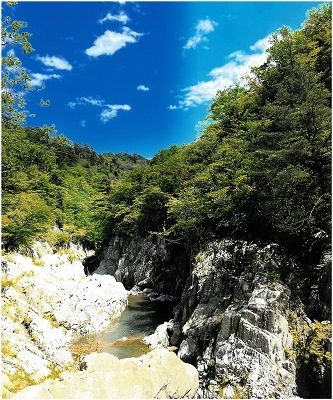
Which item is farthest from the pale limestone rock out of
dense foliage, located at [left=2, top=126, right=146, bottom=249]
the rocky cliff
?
dense foliage, located at [left=2, top=126, right=146, bottom=249]

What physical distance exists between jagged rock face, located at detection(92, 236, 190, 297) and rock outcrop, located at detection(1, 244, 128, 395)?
233 inches

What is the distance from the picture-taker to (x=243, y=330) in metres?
12.6

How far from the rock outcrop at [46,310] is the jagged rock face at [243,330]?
6013 millimetres

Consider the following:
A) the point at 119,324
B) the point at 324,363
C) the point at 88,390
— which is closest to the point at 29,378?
the point at 88,390

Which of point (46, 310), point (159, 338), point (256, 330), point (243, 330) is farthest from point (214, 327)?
point (46, 310)

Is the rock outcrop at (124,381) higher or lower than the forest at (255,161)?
lower

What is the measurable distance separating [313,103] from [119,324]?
1908cm

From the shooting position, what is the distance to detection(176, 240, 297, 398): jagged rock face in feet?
38.1

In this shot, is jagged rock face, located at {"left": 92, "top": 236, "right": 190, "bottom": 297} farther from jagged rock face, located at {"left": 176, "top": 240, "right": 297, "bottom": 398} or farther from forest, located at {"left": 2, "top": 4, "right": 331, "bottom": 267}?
jagged rock face, located at {"left": 176, "top": 240, "right": 297, "bottom": 398}

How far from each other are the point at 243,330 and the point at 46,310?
13010mm

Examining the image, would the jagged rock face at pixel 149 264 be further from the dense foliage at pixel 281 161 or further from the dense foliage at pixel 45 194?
the dense foliage at pixel 281 161

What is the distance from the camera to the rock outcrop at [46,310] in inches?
474

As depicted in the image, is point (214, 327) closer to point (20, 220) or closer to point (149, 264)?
point (20, 220)

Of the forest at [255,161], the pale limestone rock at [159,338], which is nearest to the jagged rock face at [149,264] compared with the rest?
the forest at [255,161]
